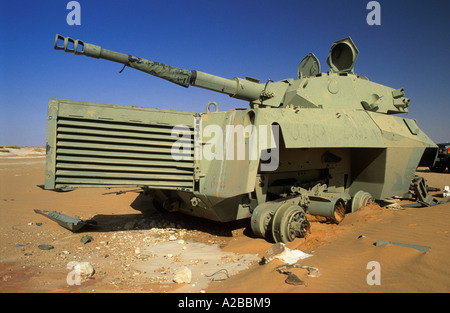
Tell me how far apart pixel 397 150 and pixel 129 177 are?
556 centimetres

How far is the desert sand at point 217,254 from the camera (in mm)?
3445

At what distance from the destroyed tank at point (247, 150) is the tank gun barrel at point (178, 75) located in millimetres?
20

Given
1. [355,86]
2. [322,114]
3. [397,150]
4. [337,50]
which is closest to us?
[322,114]

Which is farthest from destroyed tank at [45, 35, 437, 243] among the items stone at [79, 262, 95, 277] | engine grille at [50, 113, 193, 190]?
stone at [79, 262, 95, 277]

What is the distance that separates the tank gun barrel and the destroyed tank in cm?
2

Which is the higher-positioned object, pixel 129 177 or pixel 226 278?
pixel 129 177

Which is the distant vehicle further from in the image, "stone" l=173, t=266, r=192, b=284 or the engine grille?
"stone" l=173, t=266, r=192, b=284

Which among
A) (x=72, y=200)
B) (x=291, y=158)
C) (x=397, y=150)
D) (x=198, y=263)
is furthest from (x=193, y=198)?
(x=72, y=200)

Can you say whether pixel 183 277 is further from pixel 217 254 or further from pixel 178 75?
pixel 178 75

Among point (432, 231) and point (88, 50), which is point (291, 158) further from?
point (88, 50)

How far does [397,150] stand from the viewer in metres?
6.91

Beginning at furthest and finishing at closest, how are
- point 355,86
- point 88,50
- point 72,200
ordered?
point 72,200
point 355,86
point 88,50

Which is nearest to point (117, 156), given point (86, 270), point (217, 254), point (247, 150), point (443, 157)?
point (86, 270)

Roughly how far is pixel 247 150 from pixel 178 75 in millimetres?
2236
